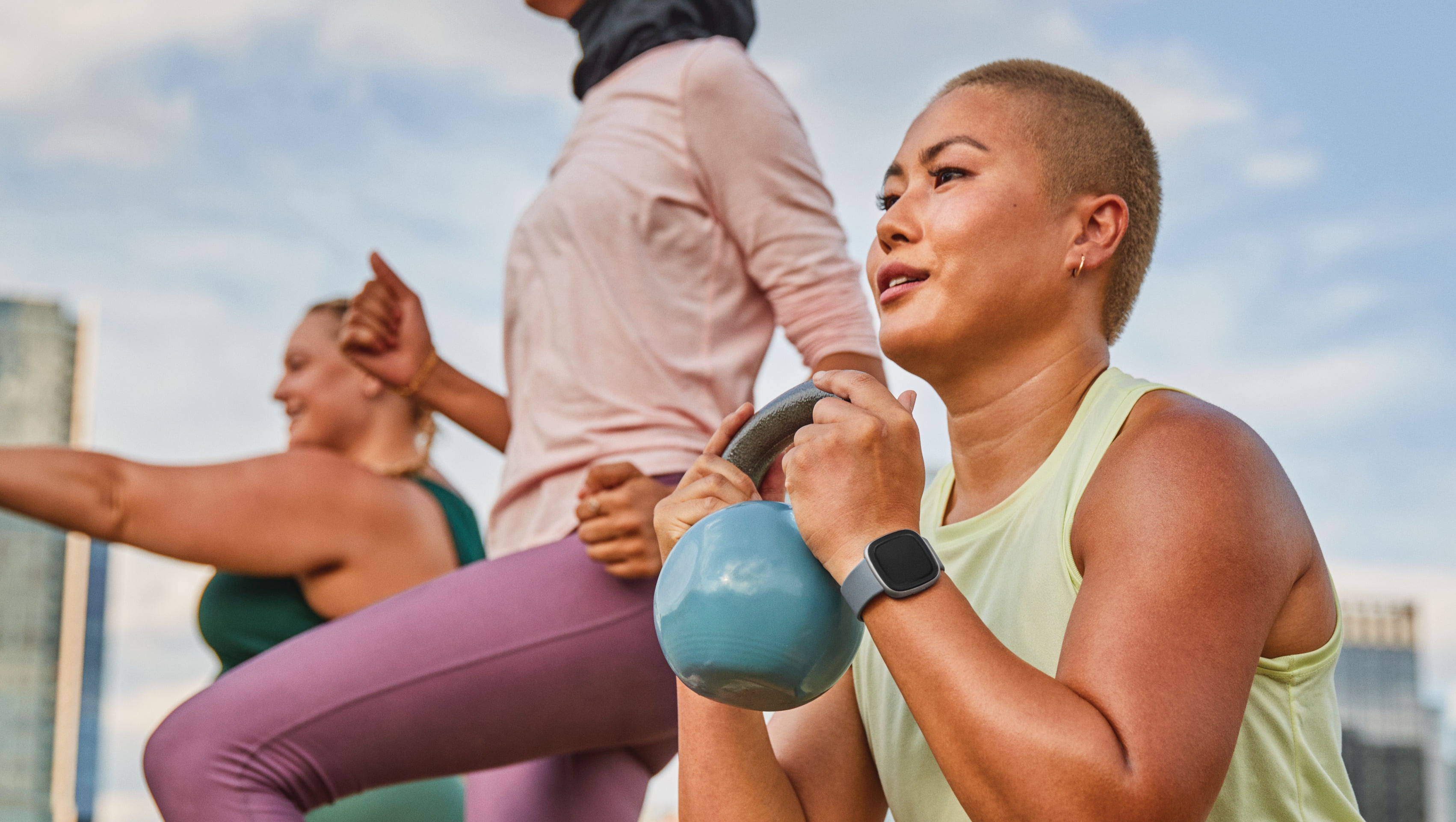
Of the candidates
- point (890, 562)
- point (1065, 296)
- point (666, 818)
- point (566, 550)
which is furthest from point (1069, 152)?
point (666, 818)

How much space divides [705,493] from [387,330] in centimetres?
166

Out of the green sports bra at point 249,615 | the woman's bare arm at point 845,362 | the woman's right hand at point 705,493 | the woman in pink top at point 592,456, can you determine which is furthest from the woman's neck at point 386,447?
the woman's right hand at point 705,493

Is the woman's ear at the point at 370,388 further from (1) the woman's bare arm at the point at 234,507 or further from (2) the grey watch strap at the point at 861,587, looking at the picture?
(2) the grey watch strap at the point at 861,587

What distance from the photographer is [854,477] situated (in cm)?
145

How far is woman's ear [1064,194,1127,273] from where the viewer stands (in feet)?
6.01

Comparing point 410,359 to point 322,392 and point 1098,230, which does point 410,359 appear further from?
point 1098,230

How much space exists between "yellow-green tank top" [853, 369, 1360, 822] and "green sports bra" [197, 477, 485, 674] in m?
1.86

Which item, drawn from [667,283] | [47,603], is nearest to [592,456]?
[667,283]

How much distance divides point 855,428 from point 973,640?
10.5 inches

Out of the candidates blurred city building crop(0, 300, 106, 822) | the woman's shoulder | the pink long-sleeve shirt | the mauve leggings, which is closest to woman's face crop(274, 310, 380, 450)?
the pink long-sleeve shirt

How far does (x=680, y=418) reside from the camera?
2.54 metres

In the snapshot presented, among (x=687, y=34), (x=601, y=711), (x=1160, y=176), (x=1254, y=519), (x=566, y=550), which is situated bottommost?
(x=601, y=711)

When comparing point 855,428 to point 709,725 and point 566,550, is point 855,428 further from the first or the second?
point 566,550

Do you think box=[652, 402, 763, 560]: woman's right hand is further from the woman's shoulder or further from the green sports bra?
the green sports bra
